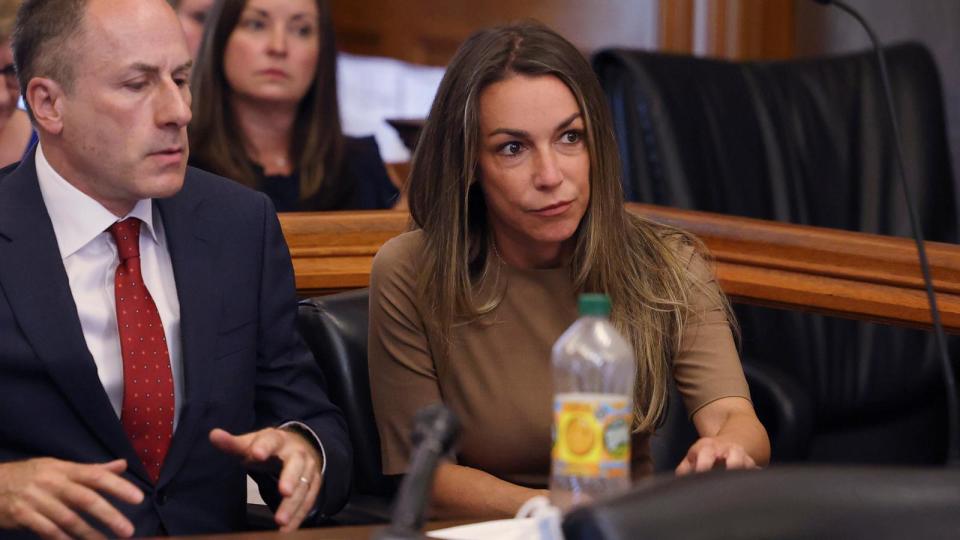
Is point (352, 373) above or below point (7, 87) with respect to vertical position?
below

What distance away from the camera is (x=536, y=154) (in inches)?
72.9

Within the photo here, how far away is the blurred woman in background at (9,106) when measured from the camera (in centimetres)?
220

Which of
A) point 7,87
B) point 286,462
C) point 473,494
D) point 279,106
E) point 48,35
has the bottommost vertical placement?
point 473,494

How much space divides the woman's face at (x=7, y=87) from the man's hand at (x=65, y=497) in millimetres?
955

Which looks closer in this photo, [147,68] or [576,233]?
[147,68]

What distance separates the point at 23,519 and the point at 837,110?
221 centimetres

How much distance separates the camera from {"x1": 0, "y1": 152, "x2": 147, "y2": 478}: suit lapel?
64.9 inches

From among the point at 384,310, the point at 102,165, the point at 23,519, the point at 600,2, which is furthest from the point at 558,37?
the point at 600,2

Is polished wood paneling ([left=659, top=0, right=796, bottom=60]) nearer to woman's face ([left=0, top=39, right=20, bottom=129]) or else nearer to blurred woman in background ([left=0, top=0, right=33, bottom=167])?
blurred woman in background ([left=0, top=0, right=33, bottom=167])

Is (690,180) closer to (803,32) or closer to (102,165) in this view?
(803,32)

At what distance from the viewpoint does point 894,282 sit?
6.92 feet

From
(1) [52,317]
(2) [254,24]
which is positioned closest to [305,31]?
(2) [254,24]

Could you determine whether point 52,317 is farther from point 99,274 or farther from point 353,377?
point 353,377

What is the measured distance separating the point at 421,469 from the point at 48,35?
93cm
